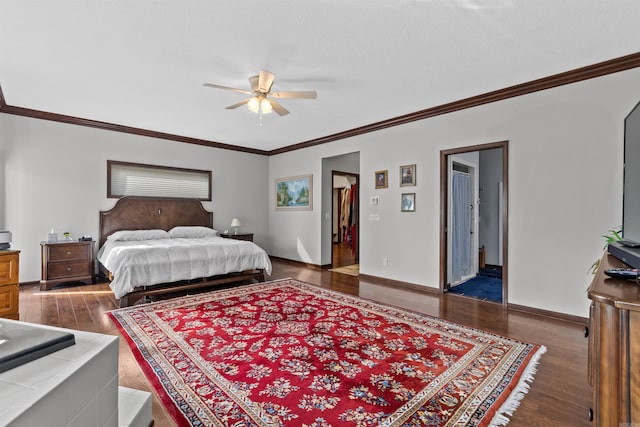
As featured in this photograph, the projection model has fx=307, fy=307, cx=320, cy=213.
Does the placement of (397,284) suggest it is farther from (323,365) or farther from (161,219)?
(161,219)

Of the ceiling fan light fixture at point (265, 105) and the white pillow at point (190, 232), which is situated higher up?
the ceiling fan light fixture at point (265, 105)

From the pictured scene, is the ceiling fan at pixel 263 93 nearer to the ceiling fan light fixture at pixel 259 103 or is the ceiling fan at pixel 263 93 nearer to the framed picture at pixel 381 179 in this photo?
the ceiling fan light fixture at pixel 259 103

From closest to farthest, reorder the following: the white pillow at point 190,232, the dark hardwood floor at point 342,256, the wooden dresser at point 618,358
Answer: the wooden dresser at point 618,358 → the white pillow at point 190,232 → the dark hardwood floor at point 342,256

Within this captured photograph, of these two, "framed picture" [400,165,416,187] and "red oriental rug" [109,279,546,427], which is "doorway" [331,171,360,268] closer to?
"framed picture" [400,165,416,187]

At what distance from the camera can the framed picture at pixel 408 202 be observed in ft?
15.4

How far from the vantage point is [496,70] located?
3.18 m

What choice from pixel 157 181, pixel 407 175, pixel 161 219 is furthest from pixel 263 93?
pixel 161 219

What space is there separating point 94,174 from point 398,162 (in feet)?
16.6

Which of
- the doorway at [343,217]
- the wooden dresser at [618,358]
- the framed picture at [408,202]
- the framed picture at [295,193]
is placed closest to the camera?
the wooden dresser at [618,358]

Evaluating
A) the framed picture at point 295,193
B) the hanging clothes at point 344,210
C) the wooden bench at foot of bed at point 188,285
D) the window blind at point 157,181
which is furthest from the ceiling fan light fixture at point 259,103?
the hanging clothes at point 344,210

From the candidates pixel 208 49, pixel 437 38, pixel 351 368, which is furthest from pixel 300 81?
pixel 351 368

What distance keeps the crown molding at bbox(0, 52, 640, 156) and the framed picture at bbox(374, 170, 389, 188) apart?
0.75m

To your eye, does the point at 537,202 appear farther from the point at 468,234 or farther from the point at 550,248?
the point at 468,234

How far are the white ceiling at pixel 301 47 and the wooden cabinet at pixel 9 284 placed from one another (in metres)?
1.96
